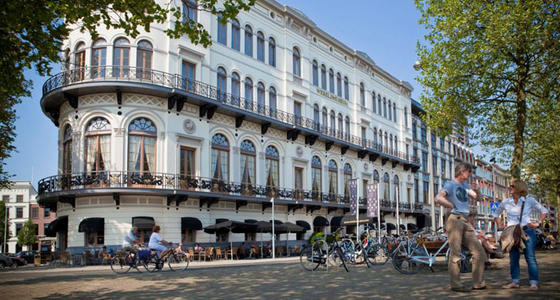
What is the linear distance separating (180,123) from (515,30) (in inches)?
661

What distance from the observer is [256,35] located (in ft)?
110


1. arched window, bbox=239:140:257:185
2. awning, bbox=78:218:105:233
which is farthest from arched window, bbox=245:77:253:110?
awning, bbox=78:218:105:233

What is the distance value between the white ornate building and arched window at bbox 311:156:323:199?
5.0 inches

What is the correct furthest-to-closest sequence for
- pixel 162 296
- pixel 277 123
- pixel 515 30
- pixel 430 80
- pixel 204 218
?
pixel 277 123
pixel 204 218
pixel 430 80
pixel 515 30
pixel 162 296

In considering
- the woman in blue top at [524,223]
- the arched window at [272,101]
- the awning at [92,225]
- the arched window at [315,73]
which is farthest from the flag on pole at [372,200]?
the woman in blue top at [524,223]

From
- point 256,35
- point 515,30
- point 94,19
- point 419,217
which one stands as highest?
point 256,35

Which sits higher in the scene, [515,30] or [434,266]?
[515,30]

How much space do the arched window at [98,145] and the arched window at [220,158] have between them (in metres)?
5.95

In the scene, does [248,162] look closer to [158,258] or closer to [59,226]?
[59,226]

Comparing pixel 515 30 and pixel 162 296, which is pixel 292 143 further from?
pixel 162 296

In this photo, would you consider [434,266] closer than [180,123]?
Yes

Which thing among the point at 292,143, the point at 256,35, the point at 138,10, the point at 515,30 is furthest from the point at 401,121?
the point at 138,10

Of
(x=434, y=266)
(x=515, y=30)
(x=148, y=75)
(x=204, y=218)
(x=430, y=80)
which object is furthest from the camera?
(x=204, y=218)

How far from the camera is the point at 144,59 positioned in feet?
86.6
